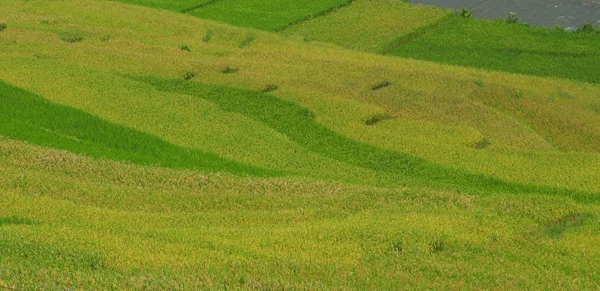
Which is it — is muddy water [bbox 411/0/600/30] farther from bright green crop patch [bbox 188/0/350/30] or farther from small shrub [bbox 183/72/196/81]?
small shrub [bbox 183/72/196/81]

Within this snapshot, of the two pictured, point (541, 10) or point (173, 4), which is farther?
point (541, 10)

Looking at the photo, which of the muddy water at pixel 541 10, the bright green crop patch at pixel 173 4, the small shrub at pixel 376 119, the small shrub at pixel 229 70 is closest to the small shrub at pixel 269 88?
the small shrub at pixel 229 70

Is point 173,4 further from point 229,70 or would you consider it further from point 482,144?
point 482,144

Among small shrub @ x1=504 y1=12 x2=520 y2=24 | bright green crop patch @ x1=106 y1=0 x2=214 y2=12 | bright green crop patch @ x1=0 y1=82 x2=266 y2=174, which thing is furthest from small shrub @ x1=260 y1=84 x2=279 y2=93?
small shrub @ x1=504 y1=12 x2=520 y2=24

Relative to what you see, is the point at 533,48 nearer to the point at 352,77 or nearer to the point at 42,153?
the point at 352,77

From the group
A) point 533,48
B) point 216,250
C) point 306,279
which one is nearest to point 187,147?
point 216,250

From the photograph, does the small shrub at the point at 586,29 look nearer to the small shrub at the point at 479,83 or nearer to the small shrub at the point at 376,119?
the small shrub at the point at 479,83

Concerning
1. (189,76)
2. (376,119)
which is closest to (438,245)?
(376,119)
